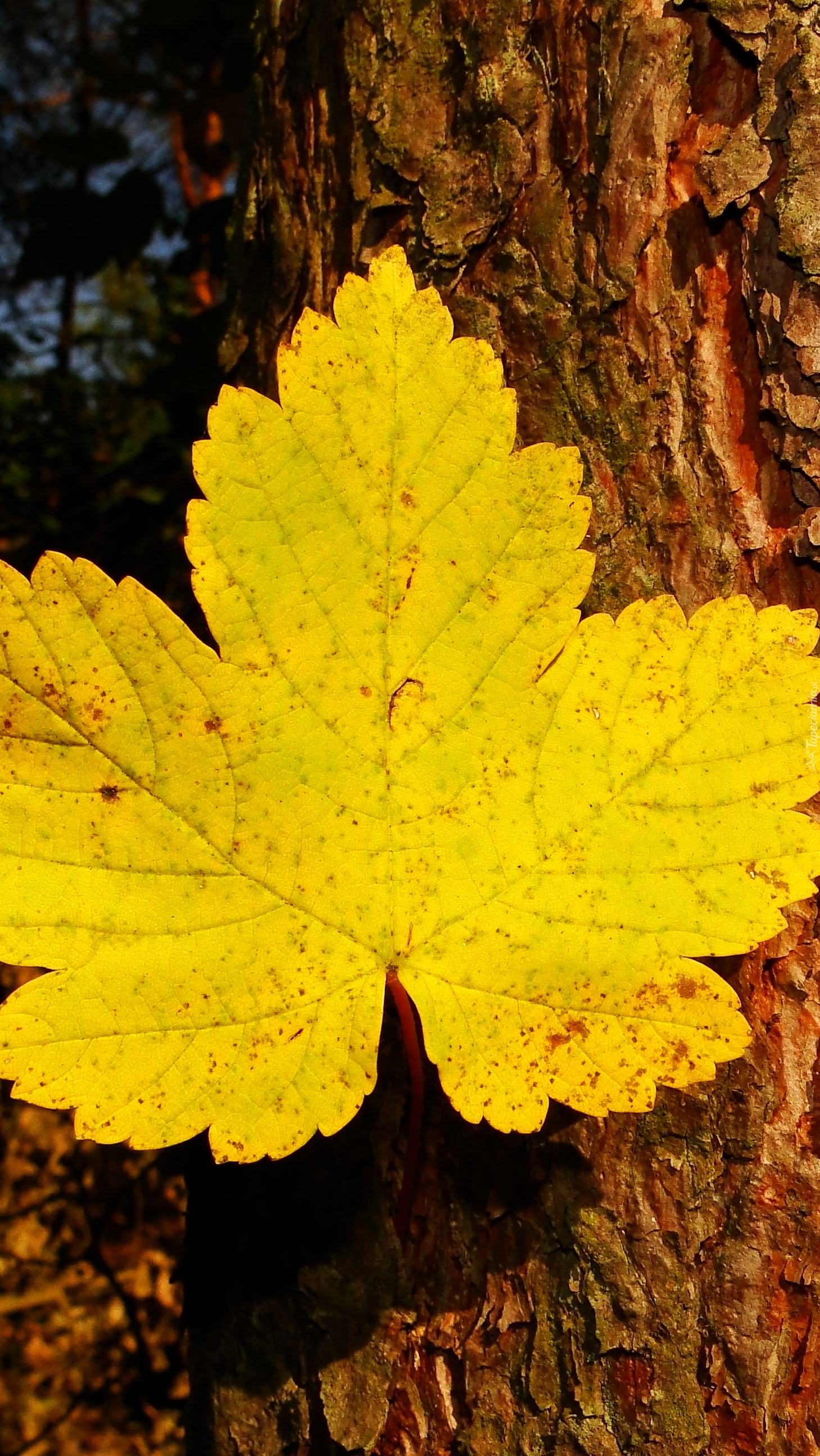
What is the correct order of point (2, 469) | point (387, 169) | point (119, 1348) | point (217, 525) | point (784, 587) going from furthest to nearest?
point (2, 469) → point (119, 1348) → point (387, 169) → point (784, 587) → point (217, 525)

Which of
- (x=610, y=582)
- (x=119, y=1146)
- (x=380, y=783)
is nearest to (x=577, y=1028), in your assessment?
(x=380, y=783)

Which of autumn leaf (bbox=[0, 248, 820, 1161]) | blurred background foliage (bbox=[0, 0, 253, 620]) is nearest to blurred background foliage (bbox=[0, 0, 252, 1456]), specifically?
blurred background foliage (bbox=[0, 0, 253, 620])

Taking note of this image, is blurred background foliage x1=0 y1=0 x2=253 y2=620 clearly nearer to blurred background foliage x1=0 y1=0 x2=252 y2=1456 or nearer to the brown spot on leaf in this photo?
blurred background foliage x1=0 y1=0 x2=252 y2=1456

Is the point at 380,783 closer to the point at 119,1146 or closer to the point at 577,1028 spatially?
the point at 577,1028

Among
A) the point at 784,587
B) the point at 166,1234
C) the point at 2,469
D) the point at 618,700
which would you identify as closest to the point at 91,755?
the point at 618,700

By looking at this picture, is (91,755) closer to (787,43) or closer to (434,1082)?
(434,1082)

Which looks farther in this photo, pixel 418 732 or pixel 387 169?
pixel 387 169
